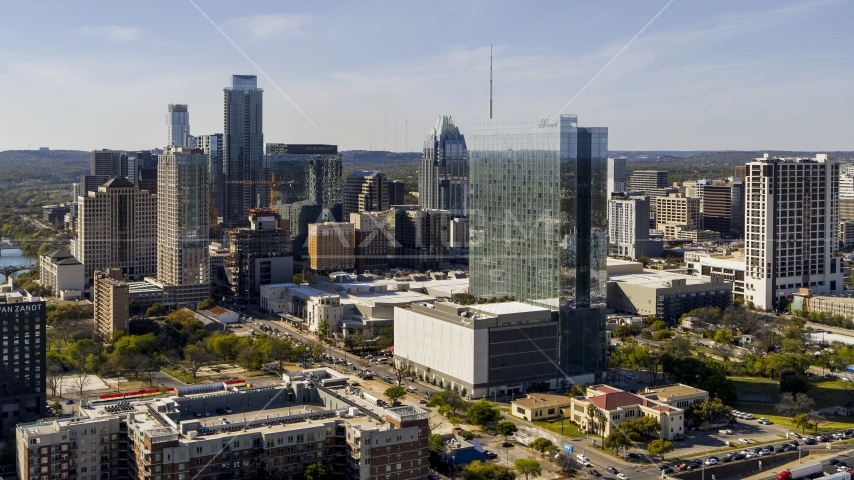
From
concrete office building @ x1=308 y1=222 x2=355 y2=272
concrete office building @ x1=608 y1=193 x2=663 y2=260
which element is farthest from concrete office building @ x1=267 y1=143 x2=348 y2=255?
concrete office building @ x1=608 y1=193 x2=663 y2=260

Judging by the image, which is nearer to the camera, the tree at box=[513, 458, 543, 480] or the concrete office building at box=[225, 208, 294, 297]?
the tree at box=[513, 458, 543, 480]

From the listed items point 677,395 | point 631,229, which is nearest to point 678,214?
point 631,229

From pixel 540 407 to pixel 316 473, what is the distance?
781cm

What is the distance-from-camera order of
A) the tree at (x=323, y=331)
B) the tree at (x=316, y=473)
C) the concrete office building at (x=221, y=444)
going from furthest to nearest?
the tree at (x=323, y=331), the tree at (x=316, y=473), the concrete office building at (x=221, y=444)

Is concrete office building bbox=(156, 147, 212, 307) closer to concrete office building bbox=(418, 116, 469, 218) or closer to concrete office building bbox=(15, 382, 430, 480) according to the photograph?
concrete office building bbox=(15, 382, 430, 480)

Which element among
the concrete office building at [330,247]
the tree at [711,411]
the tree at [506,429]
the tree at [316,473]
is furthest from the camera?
the concrete office building at [330,247]

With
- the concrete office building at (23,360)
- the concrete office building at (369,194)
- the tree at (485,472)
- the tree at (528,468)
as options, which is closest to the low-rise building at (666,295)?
the tree at (528,468)

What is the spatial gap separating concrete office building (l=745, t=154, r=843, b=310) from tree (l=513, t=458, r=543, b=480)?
77.7 feet

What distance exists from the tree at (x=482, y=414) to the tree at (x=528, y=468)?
310 cm

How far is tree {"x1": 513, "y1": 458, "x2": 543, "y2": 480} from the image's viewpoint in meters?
18.9

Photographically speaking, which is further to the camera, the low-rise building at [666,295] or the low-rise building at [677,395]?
the low-rise building at [666,295]

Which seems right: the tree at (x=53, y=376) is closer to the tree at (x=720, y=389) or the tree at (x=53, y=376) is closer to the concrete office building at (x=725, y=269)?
the tree at (x=720, y=389)

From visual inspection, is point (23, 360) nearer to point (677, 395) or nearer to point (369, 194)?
point (677, 395)

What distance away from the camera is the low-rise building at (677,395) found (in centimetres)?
2302
